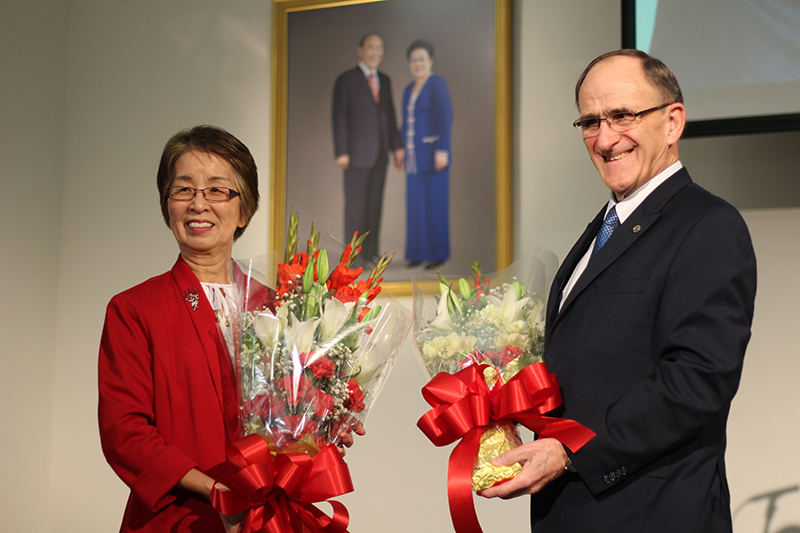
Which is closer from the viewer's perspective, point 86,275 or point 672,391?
point 672,391

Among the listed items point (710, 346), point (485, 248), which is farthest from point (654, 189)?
point (485, 248)

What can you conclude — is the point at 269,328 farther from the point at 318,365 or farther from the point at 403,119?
the point at 403,119

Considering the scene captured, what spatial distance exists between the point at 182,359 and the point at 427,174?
1.56 metres

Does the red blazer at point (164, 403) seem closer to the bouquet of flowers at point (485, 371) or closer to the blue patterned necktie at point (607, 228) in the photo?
the bouquet of flowers at point (485, 371)

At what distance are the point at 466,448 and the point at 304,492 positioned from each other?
0.31 metres

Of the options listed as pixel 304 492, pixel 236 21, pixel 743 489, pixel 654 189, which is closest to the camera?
pixel 304 492

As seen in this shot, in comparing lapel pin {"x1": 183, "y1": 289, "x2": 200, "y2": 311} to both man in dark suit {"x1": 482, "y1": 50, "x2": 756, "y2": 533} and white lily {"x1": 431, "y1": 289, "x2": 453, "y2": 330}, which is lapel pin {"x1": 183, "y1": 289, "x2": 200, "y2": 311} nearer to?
white lily {"x1": 431, "y1": 289, "x2": 453, "y2": 330}

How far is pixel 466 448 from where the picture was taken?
4.48 ft

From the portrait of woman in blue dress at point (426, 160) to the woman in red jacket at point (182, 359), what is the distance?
1172 mm

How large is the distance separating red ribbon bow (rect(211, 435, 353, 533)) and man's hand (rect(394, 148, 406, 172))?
177cm

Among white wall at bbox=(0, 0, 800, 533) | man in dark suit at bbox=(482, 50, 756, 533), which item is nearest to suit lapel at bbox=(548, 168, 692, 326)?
man in dark suit at bbox=(482, 50, 756, 533)

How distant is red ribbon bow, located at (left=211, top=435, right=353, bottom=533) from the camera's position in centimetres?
128

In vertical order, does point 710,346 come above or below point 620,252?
below

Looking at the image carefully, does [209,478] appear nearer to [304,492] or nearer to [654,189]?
[304,492]
